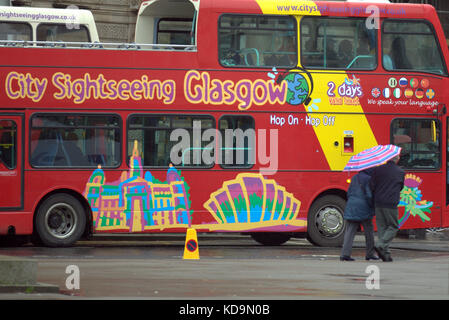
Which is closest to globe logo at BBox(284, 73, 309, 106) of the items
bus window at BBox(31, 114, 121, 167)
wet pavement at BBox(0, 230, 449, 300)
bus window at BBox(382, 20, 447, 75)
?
bus window at BBox(382, 20, 447, 75)

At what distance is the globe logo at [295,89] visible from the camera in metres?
20.5

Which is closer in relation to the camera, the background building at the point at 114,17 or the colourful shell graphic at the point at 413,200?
the colourful shell graphic at the point at 413,200

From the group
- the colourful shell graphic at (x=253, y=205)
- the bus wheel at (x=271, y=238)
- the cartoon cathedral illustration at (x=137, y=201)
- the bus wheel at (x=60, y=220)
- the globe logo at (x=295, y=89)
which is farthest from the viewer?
the bus wheel at (x=271, y=238)

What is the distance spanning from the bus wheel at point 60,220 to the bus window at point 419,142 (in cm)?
640

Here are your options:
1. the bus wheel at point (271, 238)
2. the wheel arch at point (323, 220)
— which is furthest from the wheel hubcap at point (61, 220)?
the wheel arch at point (323, 220)

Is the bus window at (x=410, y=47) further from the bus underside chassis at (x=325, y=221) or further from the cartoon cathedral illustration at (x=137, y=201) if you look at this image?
the cartoon cathedral illustration at (x=137, y=201)

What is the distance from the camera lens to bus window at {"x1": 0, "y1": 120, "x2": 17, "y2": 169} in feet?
63.5

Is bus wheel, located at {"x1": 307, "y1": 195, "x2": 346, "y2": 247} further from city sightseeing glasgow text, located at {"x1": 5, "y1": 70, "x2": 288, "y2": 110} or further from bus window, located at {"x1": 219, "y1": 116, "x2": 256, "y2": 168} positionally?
city sightseeing glasgow text, located at {"x1": 5, "y1": 70, "x2": 288, "y2": 110}

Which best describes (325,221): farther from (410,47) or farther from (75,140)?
(75,140)

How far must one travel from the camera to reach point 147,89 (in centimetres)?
2005

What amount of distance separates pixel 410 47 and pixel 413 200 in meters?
3.05

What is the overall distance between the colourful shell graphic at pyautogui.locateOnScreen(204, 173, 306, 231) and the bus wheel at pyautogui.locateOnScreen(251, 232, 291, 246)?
5.46ft

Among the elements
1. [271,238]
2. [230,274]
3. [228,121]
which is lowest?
[271,238]

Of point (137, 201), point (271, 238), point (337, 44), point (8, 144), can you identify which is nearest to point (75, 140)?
point (8, 144)
